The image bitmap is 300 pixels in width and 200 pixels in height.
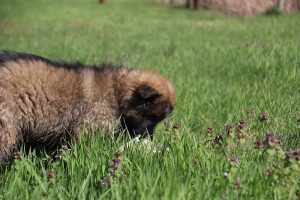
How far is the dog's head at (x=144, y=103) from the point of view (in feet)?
16.7

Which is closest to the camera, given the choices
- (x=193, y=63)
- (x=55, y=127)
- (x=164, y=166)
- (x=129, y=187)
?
(x=129, y=187)

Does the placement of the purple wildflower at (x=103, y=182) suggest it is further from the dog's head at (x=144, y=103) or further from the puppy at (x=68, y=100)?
the dog's head at (x=144, y=103)

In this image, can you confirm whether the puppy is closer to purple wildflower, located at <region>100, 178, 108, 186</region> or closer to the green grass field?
the green grass field

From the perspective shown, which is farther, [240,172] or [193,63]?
[193,63]

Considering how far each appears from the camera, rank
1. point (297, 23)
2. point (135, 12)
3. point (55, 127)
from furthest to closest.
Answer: point (135, 12) < point (297, 23) < point (55, 127)

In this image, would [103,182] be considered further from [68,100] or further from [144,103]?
[144,103]

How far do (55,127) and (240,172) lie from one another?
6.40 ft

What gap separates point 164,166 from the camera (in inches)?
140

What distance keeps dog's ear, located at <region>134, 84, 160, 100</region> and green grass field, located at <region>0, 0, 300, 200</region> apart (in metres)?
0.38

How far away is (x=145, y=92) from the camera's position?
16.5ft

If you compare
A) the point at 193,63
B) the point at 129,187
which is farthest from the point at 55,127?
the point at 193,63

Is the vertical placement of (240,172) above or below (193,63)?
above

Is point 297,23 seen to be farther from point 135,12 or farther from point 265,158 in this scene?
point 265,158

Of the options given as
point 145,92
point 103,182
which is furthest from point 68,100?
point 103,182
